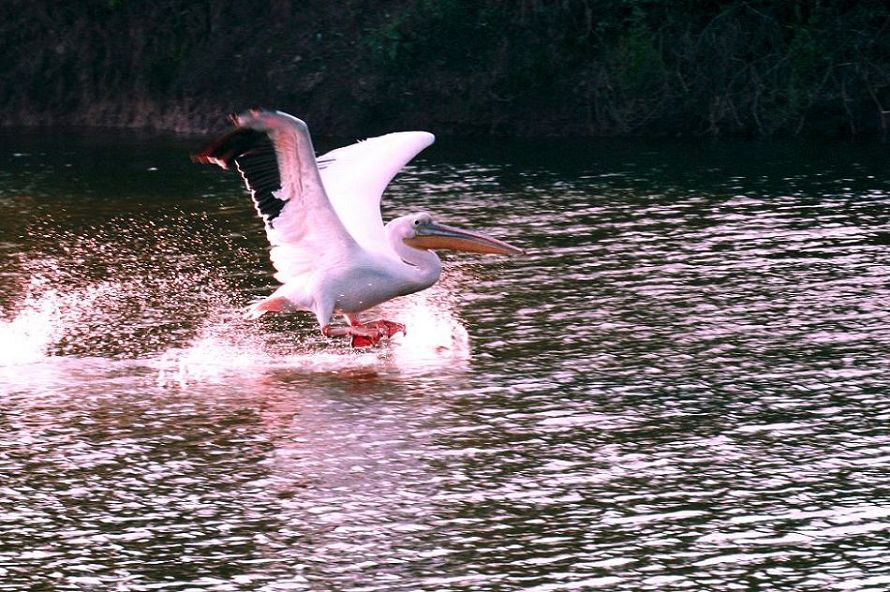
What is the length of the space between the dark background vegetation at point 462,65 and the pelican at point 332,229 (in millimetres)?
10638

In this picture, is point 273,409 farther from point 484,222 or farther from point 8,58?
point 8,58

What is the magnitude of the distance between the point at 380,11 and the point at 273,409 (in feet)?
50.5

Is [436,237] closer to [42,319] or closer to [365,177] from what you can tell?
[365,177]

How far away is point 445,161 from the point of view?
20.9m

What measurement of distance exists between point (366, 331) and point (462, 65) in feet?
42.4

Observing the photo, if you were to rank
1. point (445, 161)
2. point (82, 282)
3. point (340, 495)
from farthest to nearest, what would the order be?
point (445, 161), point (82, 282), point (340, 495)

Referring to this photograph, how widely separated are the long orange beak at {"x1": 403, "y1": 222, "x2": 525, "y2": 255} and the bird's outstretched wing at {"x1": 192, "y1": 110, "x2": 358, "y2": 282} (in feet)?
2.65

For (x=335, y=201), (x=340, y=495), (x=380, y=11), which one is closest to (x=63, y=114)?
(x=380, y=11)

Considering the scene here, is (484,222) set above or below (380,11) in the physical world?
below

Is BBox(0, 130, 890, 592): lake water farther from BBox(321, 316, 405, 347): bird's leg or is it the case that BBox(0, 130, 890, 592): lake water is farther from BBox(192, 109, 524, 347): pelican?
BBox(192, 109, 524, 347): pelican

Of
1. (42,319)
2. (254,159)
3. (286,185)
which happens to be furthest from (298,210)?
(42,319)

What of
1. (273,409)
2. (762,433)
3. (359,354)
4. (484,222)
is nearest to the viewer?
(762,433)

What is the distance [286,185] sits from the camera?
10.9 metres

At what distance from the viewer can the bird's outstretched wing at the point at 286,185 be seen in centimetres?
1026
